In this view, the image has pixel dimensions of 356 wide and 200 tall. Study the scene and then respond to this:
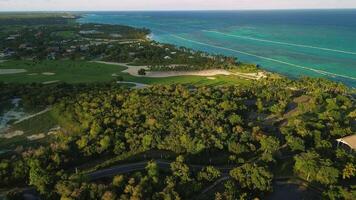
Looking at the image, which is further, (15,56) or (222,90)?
(15,56)

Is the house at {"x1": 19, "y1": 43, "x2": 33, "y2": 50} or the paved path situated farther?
the house at {"x1": 19, "y1": 43, "x2": 33, "y2": 50}

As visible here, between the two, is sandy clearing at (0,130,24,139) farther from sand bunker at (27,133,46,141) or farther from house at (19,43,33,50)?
house at (19,43,33,50)

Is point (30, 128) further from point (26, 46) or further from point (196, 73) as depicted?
point (26, 46)

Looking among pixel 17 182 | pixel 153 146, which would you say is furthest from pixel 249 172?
pixel 17 182

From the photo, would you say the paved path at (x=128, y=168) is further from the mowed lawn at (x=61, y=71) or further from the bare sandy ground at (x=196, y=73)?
the bare sandy ground at (x=196, y=73)

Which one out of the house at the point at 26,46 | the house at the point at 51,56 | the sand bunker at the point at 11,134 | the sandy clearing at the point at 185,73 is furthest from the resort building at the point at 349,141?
the house at the point at 26,46

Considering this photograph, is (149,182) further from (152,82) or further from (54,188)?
(152,82)

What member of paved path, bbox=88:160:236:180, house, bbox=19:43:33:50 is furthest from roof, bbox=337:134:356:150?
house, bbox=19:43:33:50

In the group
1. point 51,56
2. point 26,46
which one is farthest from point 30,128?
point 26,46
